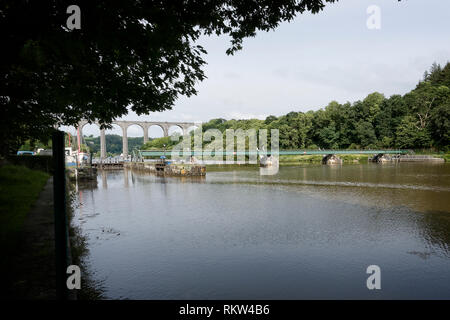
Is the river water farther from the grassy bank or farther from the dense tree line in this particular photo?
the dense tree line

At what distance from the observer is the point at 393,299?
7.99 metres

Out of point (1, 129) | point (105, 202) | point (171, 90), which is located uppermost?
point (171, 90)

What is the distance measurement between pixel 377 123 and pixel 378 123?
692mm

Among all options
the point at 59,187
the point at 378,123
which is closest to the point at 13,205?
the point at 59,187

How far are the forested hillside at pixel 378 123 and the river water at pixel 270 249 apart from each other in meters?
73.7

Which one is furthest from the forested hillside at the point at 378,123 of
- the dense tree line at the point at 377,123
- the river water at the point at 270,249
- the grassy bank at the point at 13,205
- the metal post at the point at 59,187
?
the metal post at the point at 59,187

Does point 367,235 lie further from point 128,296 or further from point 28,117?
point 28,117

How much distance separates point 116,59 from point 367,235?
1174 cm

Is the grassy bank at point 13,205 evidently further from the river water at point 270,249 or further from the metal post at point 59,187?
the metal post at point 59,187

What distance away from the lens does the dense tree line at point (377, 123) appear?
276 ft

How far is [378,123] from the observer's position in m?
97.2

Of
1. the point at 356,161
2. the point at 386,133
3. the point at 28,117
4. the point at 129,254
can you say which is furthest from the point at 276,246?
the point at 386,133
